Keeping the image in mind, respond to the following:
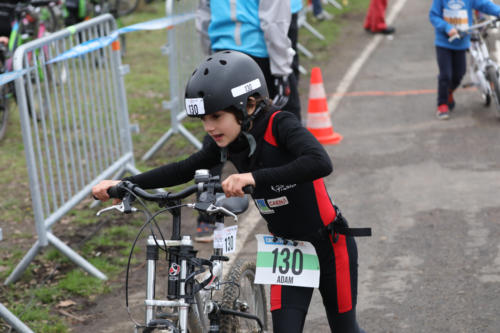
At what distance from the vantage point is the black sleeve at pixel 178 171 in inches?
139

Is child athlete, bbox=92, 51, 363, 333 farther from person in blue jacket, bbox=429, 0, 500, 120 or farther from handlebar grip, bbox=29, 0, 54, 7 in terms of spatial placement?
handlebar grip, bbox=29, 0, 54, 7

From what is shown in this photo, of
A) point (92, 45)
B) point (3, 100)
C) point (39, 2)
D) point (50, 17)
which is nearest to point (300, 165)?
point (92, 45)

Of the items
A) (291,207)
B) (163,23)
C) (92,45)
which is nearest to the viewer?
(291,207)

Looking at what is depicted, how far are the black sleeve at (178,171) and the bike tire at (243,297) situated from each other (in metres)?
0.69

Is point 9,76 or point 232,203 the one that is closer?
point 232,203

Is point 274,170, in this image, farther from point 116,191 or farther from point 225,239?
point 116,191

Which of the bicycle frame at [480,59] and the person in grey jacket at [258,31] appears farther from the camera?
the bicycle frame at [480,59]

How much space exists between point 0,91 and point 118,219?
3461 millimetres

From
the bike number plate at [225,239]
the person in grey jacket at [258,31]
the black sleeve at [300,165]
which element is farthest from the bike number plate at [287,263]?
the person in grey jacket at [258,31]

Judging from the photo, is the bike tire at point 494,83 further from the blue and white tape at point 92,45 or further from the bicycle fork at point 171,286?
the bicycle fork at point 171,286

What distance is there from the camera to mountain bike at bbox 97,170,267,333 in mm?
2928

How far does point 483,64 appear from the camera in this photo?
896 centimetres

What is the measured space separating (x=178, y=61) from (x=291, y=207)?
5262 millimetres

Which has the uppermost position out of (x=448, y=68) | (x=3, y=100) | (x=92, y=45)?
(x=92, y=45)
